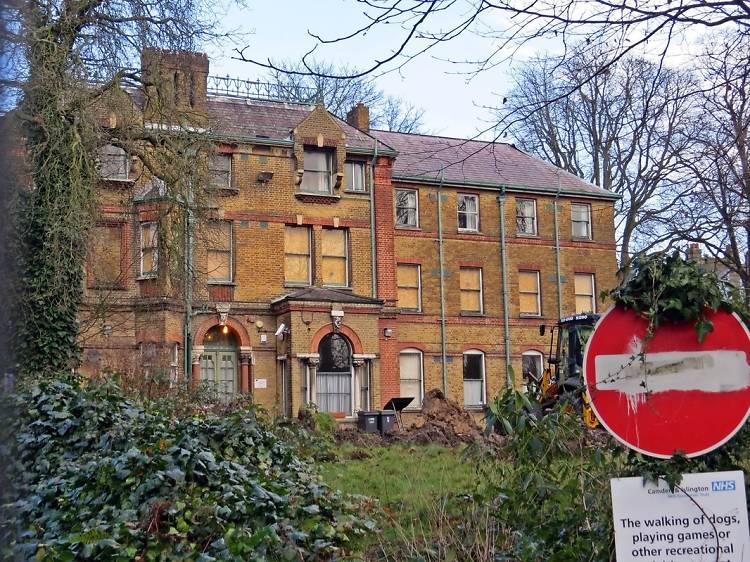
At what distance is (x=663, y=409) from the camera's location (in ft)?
14.8

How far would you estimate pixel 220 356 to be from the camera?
99.7 feet

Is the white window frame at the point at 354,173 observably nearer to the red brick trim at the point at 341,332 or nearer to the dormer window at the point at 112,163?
the red brick trim at the point at 341,332

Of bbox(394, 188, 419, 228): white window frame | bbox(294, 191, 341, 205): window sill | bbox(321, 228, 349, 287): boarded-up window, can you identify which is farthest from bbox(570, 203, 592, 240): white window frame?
bbox(294, 191, 341, 205): window sill

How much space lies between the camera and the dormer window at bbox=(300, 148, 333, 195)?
106 feet

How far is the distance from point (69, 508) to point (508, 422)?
203 inches

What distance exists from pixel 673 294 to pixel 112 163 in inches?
783

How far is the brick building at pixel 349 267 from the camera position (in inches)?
1154

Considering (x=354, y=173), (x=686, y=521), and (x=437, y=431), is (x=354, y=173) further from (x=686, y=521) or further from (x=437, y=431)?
(x=686, y=521)

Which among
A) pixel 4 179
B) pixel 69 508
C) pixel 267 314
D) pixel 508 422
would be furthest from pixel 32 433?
pixel 267 314

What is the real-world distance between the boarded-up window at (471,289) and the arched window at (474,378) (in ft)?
5.72

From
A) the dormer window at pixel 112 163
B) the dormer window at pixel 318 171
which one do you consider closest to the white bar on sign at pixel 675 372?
the dormer window at pixel 112 163

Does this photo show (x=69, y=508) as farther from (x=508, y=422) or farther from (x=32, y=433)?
(x=508, y=422)

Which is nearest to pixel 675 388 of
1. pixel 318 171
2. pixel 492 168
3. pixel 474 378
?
pixel 318 171

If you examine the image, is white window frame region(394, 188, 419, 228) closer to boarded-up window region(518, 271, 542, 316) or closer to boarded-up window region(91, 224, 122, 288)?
boarded-up window region(518, 271, 542, 316)
